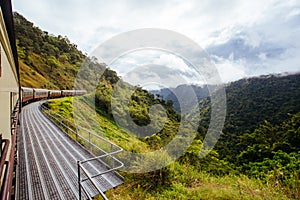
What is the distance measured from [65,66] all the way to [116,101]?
91.9 ft

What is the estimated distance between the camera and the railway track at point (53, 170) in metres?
2.79

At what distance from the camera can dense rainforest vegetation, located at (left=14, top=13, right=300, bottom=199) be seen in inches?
143

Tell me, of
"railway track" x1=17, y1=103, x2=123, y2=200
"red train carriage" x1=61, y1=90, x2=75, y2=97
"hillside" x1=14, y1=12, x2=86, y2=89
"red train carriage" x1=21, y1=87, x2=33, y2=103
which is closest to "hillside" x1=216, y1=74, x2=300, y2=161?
"railway track" x1=17, y1=103, x2=123, y2=200

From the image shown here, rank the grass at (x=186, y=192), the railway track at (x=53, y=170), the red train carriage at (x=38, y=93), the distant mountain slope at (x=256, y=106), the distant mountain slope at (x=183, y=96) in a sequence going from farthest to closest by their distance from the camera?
1. the distant mountain slope at (x=256, y=106)
2. the distant mountain slope at (x=183, y=96)
3. the red train carriage at (x=38, y=93)
4. the grass at (x=186, y=192)
5. the railway track at (x=53, y=170)

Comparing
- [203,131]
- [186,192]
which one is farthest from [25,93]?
[203,131]

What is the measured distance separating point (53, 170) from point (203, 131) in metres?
21.4

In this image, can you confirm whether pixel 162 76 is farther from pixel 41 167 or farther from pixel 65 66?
pixel 65 66

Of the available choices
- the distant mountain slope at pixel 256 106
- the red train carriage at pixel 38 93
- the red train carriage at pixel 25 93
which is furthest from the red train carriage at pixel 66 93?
the distant mountain slope at pixel 256 106

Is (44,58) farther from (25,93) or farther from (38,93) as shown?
(25,93)

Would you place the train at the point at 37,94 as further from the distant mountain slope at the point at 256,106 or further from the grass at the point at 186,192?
the distant mountain slope at the point at 256,106

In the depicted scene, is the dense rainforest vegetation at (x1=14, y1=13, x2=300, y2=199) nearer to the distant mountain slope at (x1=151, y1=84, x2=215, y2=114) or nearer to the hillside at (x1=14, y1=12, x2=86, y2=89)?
the hillside at (x1=14, y1=12, x2=86, y2=89)

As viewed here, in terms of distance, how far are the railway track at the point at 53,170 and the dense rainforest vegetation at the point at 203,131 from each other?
0.47 meters

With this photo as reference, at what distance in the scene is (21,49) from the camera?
29.8 meters

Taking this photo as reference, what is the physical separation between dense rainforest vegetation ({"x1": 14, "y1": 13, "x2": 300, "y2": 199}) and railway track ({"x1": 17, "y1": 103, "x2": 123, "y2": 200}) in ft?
1.55
